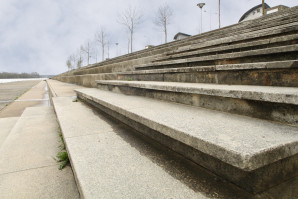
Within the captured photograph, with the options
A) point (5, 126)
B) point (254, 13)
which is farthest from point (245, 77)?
point (254, 13)

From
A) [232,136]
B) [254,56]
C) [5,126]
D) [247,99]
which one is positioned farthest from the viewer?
[5,126]

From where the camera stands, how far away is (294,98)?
998 mm

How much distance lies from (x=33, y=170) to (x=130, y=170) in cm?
95

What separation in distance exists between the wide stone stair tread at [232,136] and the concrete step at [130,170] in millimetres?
224

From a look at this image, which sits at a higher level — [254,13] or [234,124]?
[254,13]

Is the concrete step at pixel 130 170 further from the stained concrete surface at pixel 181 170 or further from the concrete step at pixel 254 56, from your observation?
the concrete step at pixel 254 56

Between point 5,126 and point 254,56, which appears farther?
point 5,126

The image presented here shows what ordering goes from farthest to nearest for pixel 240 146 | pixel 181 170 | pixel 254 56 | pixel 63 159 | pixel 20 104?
pixel 20 104, pixel 254 56, pixel 63 159, pixel 181 170, pixel 240 146

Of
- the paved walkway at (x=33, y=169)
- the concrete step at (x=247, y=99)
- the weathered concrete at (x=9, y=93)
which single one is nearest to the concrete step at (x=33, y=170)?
the paved walkway at (x=33, y=169)

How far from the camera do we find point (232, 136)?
950mm

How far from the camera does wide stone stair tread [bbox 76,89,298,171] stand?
75 cm

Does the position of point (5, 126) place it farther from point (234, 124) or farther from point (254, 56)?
point (254, 56)

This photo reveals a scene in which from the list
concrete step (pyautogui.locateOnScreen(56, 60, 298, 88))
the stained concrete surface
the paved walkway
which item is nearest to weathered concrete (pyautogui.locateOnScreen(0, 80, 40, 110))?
the paved walkway

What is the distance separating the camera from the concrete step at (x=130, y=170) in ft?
3.07
